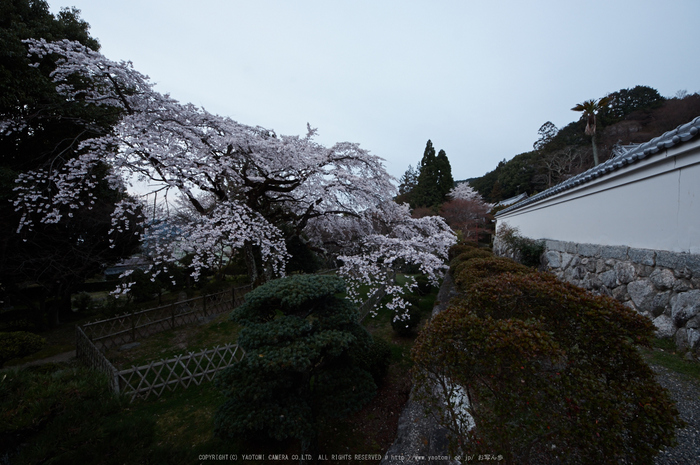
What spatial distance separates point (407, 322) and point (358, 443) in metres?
3.81

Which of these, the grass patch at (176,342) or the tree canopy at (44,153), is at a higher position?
the tree canopy at (44,153)

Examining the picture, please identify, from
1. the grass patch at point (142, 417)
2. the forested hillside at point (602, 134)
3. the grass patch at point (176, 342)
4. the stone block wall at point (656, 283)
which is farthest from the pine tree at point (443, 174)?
the grass patch at point (176, 342)

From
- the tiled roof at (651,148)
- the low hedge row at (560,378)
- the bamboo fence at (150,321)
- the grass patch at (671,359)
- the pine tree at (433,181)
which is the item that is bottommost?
the bamboo fence at (150,321)

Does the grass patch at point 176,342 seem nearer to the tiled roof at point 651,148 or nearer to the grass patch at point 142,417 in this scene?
the grass patch at point 142,417

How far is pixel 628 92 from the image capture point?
29.7 meters

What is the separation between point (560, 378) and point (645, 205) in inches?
221

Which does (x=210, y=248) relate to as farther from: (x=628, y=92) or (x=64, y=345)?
(x=628, y=92)

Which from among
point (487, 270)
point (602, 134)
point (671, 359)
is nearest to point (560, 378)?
point (671, 359)

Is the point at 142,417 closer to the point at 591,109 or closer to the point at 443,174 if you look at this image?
the point at 591,109

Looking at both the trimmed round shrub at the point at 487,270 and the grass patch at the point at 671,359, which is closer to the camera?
the grass patch at the point at 671,359

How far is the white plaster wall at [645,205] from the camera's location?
439cm

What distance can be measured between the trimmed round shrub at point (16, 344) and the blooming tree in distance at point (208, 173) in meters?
2.37

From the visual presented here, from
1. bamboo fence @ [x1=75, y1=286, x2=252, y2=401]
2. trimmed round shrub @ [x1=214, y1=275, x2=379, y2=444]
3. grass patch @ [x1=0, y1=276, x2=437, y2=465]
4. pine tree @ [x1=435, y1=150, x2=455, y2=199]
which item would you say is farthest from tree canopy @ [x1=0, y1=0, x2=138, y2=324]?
pine tree @ [x1=435, y1=150, x2=455, y2=199]

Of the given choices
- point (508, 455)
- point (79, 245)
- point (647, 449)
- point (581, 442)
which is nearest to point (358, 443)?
point (508, 455)
